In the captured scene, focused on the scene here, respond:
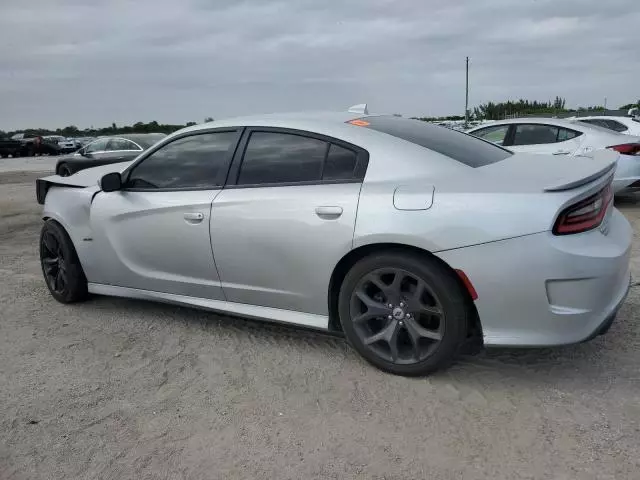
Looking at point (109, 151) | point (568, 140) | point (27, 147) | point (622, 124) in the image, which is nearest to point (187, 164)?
point (568, 140)

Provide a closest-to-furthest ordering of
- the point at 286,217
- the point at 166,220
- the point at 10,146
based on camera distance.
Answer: the point at 286,217
the point at 166,220
the point at 10,146

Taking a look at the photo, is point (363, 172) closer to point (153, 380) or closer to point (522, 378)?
point (522, 378)

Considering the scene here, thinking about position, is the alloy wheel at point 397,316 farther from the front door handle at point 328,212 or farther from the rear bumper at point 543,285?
the front door handle at point 328,212

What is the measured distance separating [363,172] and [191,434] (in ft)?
5.33

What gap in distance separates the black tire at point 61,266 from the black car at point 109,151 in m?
8.12

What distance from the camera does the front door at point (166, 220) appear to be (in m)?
3.77

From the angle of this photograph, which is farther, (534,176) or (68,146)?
(68,146)

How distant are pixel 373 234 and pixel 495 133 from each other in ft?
22.1

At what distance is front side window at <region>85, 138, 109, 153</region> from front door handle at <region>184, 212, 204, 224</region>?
37.0 ft

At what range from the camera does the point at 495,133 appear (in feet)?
29.9

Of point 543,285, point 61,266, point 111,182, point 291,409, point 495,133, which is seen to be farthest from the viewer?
point 495,133

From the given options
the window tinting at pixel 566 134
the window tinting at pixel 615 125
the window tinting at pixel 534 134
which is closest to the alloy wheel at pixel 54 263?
the window tinting at pixel 534 134

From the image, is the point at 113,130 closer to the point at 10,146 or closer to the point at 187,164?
the point at 10,146

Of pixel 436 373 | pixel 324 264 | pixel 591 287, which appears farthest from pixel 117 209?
pixel 591 287
